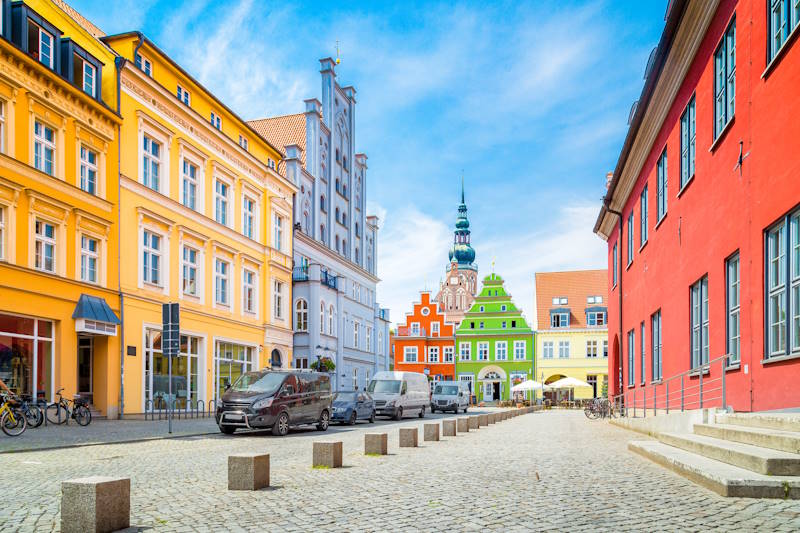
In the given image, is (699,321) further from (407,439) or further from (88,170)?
(88,170)

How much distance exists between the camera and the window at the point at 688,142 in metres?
15.9

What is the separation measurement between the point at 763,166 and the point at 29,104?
20.1 m

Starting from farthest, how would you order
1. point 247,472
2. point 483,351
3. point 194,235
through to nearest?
point 483,351
point 194,235
point 247,472

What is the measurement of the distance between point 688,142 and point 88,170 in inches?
739

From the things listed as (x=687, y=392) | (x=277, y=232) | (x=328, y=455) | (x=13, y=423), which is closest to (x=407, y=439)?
(x=328, y=455)

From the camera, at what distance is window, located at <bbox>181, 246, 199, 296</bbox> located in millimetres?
31656

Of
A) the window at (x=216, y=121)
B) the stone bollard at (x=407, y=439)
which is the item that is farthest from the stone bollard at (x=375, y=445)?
the window at (x=216, y=121)

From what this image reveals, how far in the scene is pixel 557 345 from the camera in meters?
75.6

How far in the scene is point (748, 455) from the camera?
763 cm

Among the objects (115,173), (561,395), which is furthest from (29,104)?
(561,395)

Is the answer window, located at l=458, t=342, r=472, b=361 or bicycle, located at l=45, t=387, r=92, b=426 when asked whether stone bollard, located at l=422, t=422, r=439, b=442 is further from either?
window, located at l=458, t=342, r=472, b=361

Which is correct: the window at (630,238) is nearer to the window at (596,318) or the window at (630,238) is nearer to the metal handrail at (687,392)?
the metal handrail at (687,392)

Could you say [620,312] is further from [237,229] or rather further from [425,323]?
[425,323]

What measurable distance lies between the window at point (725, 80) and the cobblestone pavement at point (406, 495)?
5.90 m
